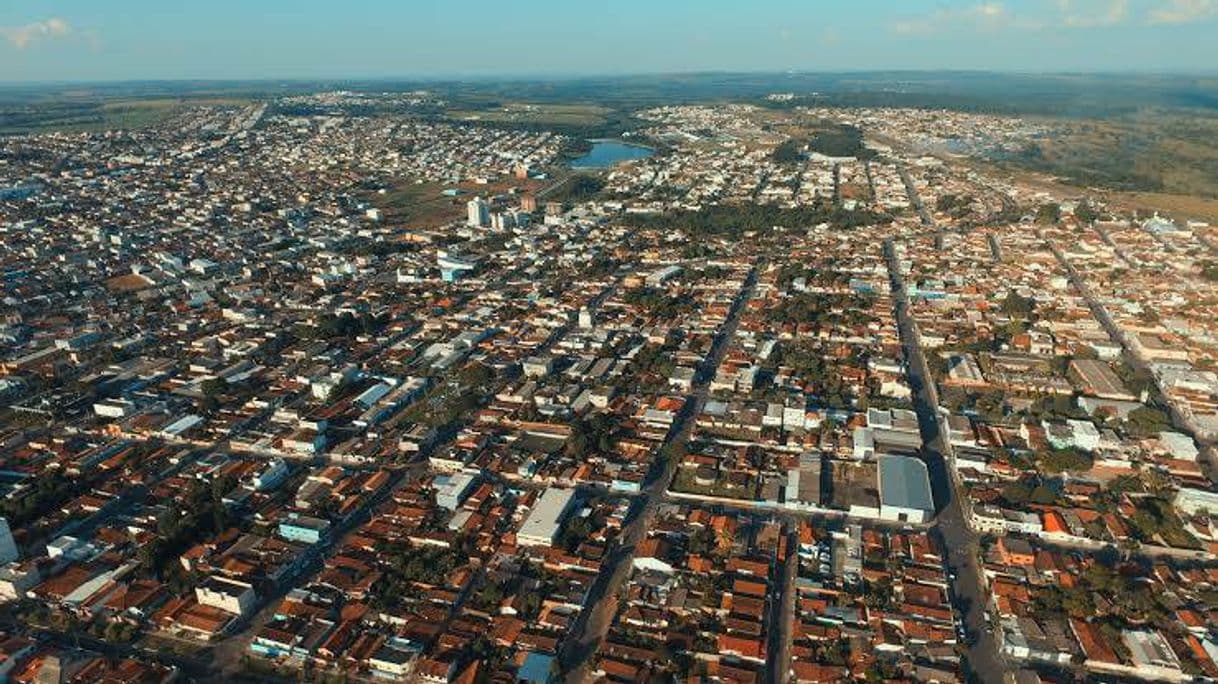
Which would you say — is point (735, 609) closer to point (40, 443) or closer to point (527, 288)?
point (40, 443)

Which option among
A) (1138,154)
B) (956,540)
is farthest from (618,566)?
(1138,154)

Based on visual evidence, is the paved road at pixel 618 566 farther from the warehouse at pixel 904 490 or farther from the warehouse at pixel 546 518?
the warehouse at pixel 904 490

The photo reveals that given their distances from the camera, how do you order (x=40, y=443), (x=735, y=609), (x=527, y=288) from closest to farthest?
(x=735, y=609)
(x=40, y=443)
(x=527, y=288)

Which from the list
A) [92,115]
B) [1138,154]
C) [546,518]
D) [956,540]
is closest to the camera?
[956,540]

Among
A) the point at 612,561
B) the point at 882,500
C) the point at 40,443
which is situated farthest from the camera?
the point at 40,443

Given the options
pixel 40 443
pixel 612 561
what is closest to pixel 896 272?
pixel 612 561

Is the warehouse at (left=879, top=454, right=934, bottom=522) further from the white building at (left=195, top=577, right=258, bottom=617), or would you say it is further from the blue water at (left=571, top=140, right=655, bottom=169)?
the blue water at (left=571, top=140, right=655, bottom=169)

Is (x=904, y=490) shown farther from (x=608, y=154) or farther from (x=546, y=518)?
(x=608, y=154)
